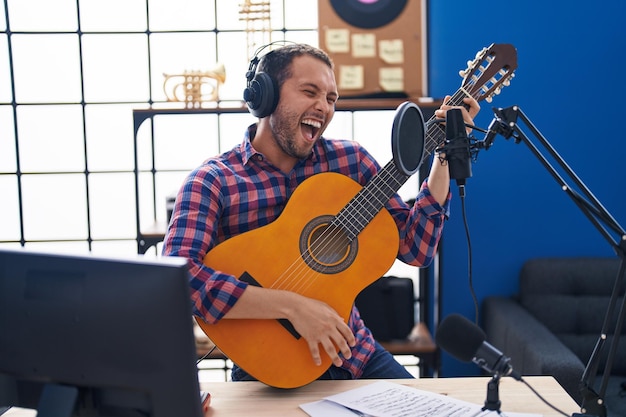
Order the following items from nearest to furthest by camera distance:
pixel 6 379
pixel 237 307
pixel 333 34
Result: pixel 6 379
pixel 237 307
pixel 333 34

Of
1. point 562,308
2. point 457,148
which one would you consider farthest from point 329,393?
point 562,308

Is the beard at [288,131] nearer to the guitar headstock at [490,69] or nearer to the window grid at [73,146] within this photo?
the guitar headstock at [490,69]

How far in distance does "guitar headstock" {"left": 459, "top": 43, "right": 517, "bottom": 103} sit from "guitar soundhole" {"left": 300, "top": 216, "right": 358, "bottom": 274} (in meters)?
0.46

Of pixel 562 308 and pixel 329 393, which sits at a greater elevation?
pixel 329 393

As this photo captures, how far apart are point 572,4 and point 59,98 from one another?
2.37 metres

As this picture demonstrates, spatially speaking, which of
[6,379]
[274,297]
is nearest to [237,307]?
[274,297]

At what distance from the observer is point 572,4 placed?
9.80ft

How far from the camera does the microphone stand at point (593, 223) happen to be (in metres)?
1.16

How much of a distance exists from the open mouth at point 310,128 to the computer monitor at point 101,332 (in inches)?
40.0

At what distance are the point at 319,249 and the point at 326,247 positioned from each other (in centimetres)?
2

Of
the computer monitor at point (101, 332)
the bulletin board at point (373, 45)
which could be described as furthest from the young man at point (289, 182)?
the bulletin board at point (373, 45)

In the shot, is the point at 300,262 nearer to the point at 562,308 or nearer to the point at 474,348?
the point at 474,348

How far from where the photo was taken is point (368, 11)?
2885mm

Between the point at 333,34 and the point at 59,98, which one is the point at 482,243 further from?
the point at 59,98
